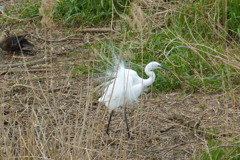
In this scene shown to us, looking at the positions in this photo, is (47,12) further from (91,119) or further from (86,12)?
(86,12)

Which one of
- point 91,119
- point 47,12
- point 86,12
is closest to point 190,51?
point 91,119

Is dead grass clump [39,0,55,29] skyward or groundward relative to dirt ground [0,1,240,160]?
skyward

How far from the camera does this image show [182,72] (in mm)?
4648

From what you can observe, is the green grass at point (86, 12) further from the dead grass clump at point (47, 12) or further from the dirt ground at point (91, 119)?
the dead grass clump at point (47, 12)

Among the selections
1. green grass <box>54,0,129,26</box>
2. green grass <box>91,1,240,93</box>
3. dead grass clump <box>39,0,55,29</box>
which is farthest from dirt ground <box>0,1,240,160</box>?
dead grass clump <box>39,0,55,29</box>

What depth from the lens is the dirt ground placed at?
291 cm

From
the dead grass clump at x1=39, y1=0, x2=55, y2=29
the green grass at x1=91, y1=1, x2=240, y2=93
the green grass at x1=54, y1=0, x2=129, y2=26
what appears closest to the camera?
the dead grass clump at x1=39, y1=0, x2=55, y2=29

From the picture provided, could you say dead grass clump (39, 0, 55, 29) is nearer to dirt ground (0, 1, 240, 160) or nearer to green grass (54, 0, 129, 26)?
dirt ground (0, 1, 240, 160)

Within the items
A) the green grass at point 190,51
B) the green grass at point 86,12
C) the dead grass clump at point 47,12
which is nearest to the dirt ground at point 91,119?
the green grass at point 190,51

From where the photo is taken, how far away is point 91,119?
12.8 ft

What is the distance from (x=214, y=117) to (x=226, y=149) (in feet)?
→ 3.05

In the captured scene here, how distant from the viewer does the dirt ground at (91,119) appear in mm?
2908

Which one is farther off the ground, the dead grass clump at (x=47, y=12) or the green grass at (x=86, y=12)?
the dead grass clump at (x=47, y=12)

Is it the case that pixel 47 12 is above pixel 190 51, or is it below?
above
